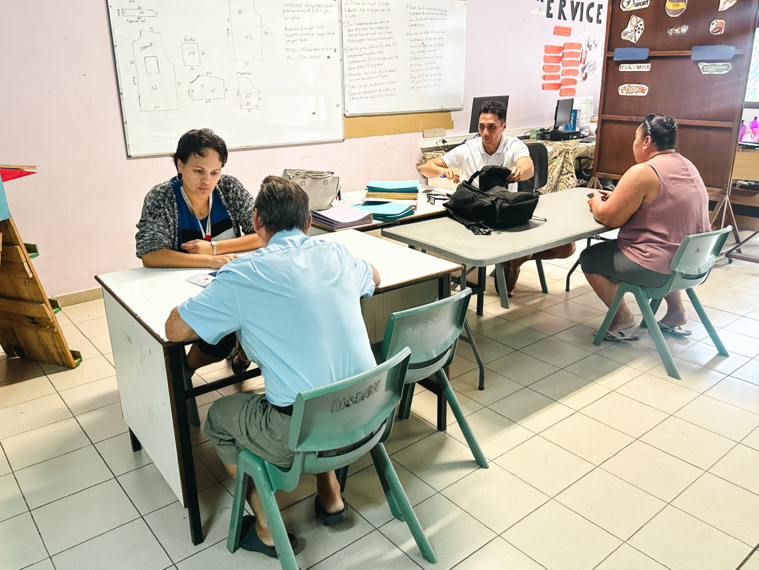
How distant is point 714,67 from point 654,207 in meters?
2.07

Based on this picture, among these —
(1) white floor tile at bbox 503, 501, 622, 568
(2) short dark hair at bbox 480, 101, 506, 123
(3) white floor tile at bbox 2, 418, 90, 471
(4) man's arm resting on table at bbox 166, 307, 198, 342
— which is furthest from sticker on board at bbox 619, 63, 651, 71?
(3) white floor tile at bbox 2, 418, 90, 471

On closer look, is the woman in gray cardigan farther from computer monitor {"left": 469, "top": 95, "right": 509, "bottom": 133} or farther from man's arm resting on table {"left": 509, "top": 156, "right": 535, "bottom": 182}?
computer monitor {"left": 469, "top": 95, "right": 509, "bottom": 133}

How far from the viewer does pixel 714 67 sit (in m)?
4.36

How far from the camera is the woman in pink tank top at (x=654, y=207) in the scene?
9.82 feet

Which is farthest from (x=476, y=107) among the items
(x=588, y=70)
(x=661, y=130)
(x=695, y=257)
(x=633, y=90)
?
(x=695, y=257)

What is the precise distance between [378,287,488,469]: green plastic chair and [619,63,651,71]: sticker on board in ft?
11.9

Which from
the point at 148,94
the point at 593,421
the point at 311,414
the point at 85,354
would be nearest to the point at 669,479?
the point at 593,421

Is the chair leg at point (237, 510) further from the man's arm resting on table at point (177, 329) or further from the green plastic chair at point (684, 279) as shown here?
the green plastic chair at point (684, 279)

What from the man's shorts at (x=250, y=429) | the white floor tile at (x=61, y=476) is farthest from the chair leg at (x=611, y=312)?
the white floor tile at (x=61, y=476)

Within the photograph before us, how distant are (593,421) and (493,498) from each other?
74 centimetres

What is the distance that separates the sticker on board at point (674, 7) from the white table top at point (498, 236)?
2117 millimetres

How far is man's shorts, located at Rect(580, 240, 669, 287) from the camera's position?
9.99 ft

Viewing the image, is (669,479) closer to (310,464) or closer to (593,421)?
(593,421)

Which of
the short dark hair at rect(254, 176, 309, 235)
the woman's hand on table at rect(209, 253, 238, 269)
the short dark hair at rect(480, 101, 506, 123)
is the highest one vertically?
the short dark hair at rect(480, 101, 506, 123)
